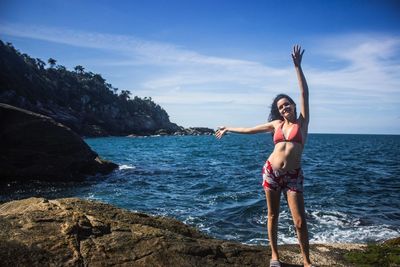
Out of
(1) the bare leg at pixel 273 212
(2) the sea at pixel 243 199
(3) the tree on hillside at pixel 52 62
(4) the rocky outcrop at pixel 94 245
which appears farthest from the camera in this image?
(3) the tree on hillside at pixel 52 62

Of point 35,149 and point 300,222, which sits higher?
point 300,222

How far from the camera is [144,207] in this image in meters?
15.1

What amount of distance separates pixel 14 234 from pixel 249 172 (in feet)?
75.1

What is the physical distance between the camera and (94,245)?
4.81 meters

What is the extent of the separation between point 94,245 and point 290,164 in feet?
9.99

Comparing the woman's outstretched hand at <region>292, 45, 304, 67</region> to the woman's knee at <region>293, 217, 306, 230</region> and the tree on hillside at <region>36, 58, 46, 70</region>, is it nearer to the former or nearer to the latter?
the woman's knee at <region>293, 217, 306, 230</region>

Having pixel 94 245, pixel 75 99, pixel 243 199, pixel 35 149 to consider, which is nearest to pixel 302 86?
pixel 94 245

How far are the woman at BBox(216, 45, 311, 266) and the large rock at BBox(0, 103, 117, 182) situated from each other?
62.8ft

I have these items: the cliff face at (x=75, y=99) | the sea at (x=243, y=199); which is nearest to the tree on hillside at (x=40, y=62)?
the cliff face at (x=75, y=99)

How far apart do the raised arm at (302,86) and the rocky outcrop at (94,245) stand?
7.90 feet

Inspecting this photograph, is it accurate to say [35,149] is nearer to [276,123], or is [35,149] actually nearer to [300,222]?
[276,123]

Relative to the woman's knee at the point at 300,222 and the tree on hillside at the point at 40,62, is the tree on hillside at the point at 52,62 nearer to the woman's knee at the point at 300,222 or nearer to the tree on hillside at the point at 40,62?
the tree on hillside at the point at 40,62

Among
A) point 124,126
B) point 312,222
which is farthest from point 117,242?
point 124,126

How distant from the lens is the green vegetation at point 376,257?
631cm
